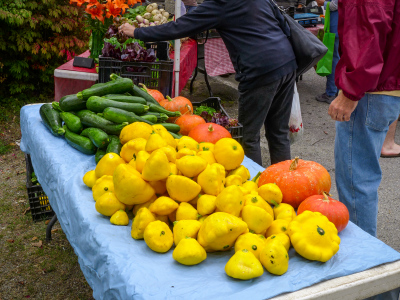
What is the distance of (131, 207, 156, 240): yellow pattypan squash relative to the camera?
1548 mm

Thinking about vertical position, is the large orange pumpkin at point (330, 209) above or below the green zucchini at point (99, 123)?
below

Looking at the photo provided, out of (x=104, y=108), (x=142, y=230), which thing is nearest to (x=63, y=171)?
(x=104, y=108)

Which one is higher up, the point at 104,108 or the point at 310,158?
the point at 104,108

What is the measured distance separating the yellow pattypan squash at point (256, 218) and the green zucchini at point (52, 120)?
4.88 ft

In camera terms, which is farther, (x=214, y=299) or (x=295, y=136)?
(x=295, y=136)

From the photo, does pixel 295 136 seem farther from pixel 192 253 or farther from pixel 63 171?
pixel 192 253

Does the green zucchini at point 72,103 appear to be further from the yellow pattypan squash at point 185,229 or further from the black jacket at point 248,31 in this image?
the yellow pattypan squash at point 185,229

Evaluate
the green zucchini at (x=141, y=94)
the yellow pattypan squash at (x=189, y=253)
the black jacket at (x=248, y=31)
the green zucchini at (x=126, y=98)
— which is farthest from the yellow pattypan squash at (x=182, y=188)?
the black jacket at (x=248, y=31)

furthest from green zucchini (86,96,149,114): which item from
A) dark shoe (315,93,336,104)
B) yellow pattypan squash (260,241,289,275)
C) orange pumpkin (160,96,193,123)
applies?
dark shoe (315,93,336,104)

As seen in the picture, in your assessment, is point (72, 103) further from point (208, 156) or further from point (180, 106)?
point (208, 156)

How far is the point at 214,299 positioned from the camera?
1263mm

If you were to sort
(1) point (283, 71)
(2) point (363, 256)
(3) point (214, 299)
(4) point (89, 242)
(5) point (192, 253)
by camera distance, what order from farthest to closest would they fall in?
(1) point (283, 71), (4) point (89, 242), (2) point (363, 256), (5) point (192, 253), (3) point (214, 299)

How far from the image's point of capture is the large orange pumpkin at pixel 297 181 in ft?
5.83

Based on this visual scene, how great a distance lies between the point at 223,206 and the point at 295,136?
8.03 ft
